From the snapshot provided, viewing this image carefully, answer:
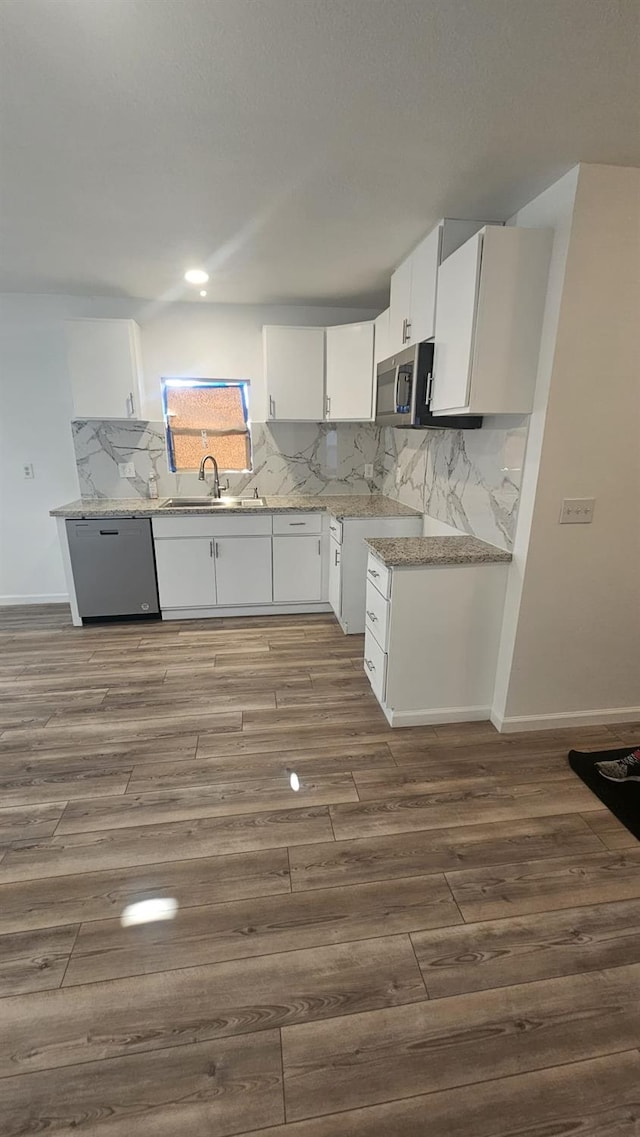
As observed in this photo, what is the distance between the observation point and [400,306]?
2.95 meters

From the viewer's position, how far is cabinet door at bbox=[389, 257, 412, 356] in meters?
2.79

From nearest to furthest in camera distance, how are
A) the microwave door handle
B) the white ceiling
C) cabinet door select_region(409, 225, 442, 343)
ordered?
the white ceiling, cabinet door select_region(409, 225, 442, 343), the microwave door handle

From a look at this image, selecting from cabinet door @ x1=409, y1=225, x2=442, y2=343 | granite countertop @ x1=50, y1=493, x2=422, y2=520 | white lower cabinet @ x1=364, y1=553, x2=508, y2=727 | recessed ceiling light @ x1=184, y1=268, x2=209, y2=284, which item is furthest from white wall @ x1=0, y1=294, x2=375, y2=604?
white lower cabinet @ x1=364, y1=553, x2=508, y2=727

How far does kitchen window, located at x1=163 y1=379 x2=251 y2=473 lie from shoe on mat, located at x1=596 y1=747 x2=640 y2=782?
341 centimetres

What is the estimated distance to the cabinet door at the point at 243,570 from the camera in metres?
3.78

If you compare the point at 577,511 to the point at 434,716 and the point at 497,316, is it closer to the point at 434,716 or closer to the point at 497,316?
the point at 497,316

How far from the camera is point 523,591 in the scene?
7.45 feet

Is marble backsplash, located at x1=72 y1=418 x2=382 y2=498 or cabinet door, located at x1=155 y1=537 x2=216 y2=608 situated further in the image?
marble backsplash, located at x1=72 y1=418 x2=382 y2=498

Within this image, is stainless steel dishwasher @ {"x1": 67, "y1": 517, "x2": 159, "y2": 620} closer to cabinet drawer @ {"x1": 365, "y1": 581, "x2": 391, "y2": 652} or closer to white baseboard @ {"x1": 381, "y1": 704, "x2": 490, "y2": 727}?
cabinet drawer @ {"x1": 365, "y1": 581, "x2": 391, "y2": 652}

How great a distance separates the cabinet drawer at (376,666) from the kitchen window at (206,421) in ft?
7.35

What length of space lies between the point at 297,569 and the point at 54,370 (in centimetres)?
257

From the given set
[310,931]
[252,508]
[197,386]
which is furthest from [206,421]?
[310,931]

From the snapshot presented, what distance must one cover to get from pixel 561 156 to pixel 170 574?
3294 mm

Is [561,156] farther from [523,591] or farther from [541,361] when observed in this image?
[523,591]
